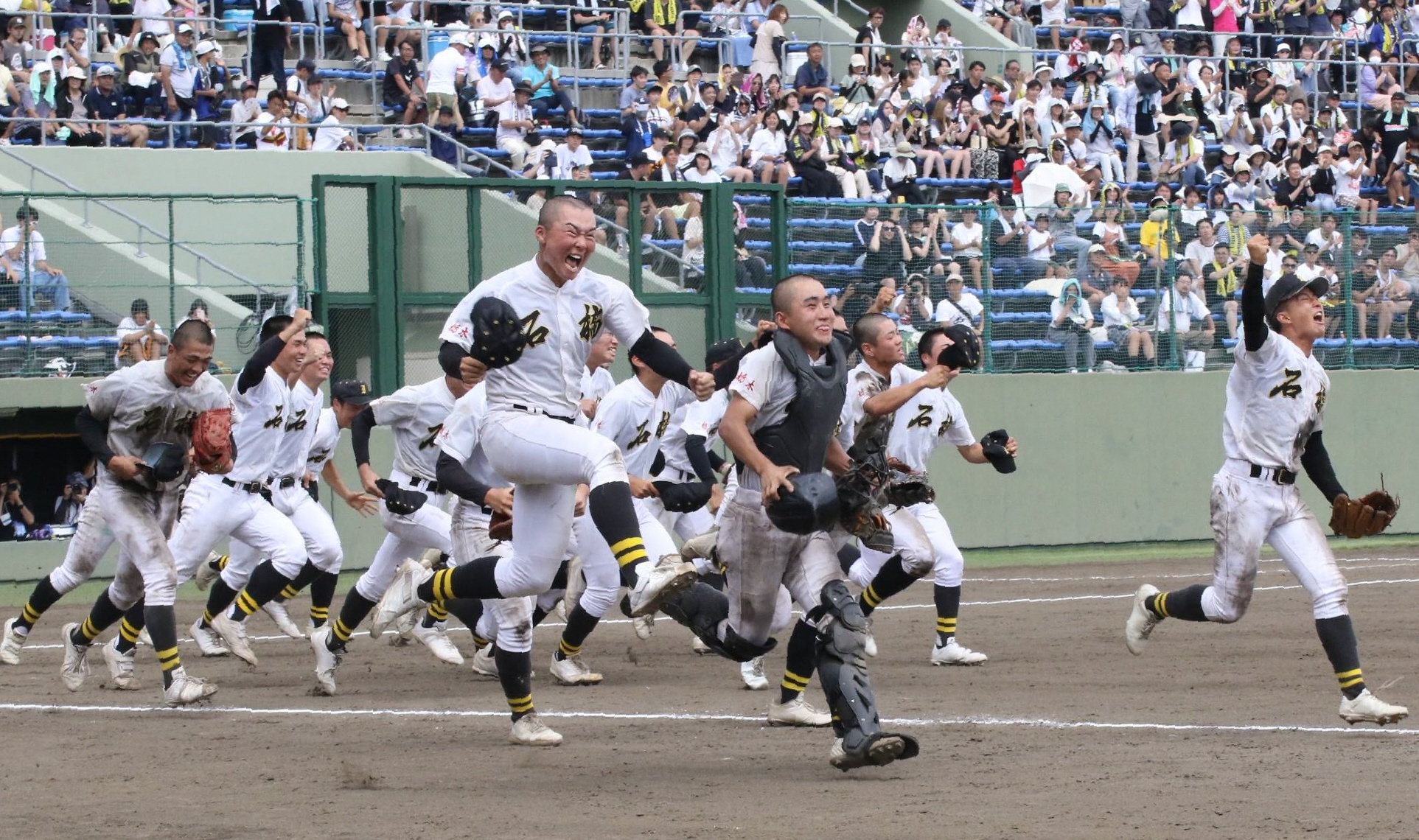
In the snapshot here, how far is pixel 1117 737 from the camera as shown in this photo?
349 inches

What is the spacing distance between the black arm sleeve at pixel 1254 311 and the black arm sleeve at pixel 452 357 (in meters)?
3.62

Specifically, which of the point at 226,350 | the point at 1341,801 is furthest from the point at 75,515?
the point at 1341,801

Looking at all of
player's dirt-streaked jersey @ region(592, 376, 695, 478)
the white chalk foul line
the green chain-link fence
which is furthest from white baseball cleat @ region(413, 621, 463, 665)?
the green chain-link fence

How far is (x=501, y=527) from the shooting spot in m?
9.09

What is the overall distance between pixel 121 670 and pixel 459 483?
341 cm

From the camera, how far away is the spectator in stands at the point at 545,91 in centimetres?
2380

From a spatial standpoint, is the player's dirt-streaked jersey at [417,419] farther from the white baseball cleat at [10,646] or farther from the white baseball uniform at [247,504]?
the white baseball cleat at [10,646]

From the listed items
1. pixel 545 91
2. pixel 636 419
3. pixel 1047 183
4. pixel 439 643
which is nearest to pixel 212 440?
pixel 439 643

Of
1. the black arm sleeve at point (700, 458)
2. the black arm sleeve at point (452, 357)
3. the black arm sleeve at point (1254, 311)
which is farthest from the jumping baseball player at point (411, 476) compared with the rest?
the black arm sleeve at point (1254, 311)

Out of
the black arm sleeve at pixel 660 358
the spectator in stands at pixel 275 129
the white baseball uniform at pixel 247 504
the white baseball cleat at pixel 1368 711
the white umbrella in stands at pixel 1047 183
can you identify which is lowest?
the white baseball cleat at pixel 1368 711

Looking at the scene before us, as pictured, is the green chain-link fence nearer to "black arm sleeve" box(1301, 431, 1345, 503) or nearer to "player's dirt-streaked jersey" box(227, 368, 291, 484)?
"player's dirt-streaked jersey" box(227, 368, 291, 484)

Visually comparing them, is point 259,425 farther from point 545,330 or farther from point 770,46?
point 770,46

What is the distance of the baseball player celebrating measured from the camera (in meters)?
9.19

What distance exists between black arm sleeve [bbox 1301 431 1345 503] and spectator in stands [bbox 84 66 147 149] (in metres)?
14.9
